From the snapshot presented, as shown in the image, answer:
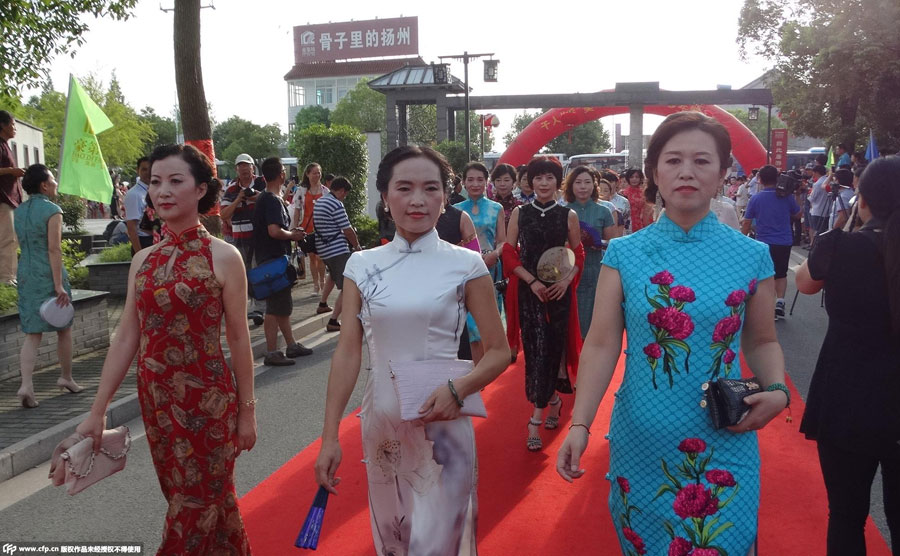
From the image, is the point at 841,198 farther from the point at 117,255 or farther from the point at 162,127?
the point at 162,127

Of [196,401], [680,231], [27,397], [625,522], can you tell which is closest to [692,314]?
[680,231]

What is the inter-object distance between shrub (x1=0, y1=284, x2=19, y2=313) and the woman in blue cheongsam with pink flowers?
6470 mm

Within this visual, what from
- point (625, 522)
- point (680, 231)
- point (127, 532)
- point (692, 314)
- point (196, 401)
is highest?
point (680, 231)

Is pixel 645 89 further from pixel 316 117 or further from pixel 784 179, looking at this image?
pixel 316 117

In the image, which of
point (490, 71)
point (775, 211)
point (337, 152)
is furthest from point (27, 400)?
point (490, 71)

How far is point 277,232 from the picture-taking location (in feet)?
26.2

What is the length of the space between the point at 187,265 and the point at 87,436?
721 mm

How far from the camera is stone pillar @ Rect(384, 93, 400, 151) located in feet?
94.4

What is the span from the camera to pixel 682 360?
2285mm

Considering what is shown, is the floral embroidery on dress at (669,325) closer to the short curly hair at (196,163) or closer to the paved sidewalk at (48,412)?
the short curly hair at (196,163)

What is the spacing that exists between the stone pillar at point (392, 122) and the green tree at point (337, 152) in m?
10.1

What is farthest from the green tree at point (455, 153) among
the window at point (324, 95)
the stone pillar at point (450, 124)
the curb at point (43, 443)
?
the window at point (324, 95)

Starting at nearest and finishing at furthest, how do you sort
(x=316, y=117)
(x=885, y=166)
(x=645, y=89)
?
(x=885, y=166) → (x=645, y=89) → (x=316, y=117)

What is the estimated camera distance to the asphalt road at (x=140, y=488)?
4230 mm
